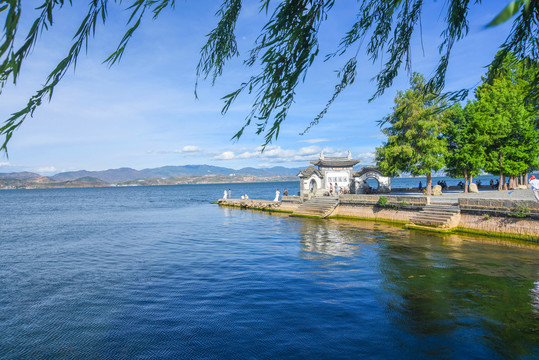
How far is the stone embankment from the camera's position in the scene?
18547 mm

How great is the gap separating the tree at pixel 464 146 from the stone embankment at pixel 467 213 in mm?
8035

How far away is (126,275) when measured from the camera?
47.1 ft

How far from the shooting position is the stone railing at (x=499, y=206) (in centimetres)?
1811

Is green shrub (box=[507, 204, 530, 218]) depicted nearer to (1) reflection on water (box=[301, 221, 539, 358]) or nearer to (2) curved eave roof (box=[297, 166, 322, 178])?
(1) reflection on water (box=[301, 221, 539, 358])

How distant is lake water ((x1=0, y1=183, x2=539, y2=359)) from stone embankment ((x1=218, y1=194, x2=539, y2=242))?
1240 mm

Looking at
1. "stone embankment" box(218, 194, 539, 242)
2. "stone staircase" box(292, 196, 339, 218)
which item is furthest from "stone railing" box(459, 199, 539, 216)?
"stone staircase" box(292, 196, 339, 218)

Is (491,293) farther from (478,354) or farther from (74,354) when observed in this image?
(74,354)

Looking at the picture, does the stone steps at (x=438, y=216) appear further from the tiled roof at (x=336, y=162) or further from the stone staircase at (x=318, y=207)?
the tiled roof at (x=336, y=162)

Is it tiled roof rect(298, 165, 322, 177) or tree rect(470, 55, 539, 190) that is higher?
tree rect(470, 55, 539, 190)

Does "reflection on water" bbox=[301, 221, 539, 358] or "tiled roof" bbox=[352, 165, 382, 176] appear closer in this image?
"reflection on water" bbox=[301, 221, 539, 358]

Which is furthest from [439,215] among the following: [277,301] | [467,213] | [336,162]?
[336,162]

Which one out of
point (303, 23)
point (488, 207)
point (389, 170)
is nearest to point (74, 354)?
point (303, 23)

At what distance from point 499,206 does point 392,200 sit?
29.7 feet

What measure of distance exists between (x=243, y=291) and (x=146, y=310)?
356 centimetres
